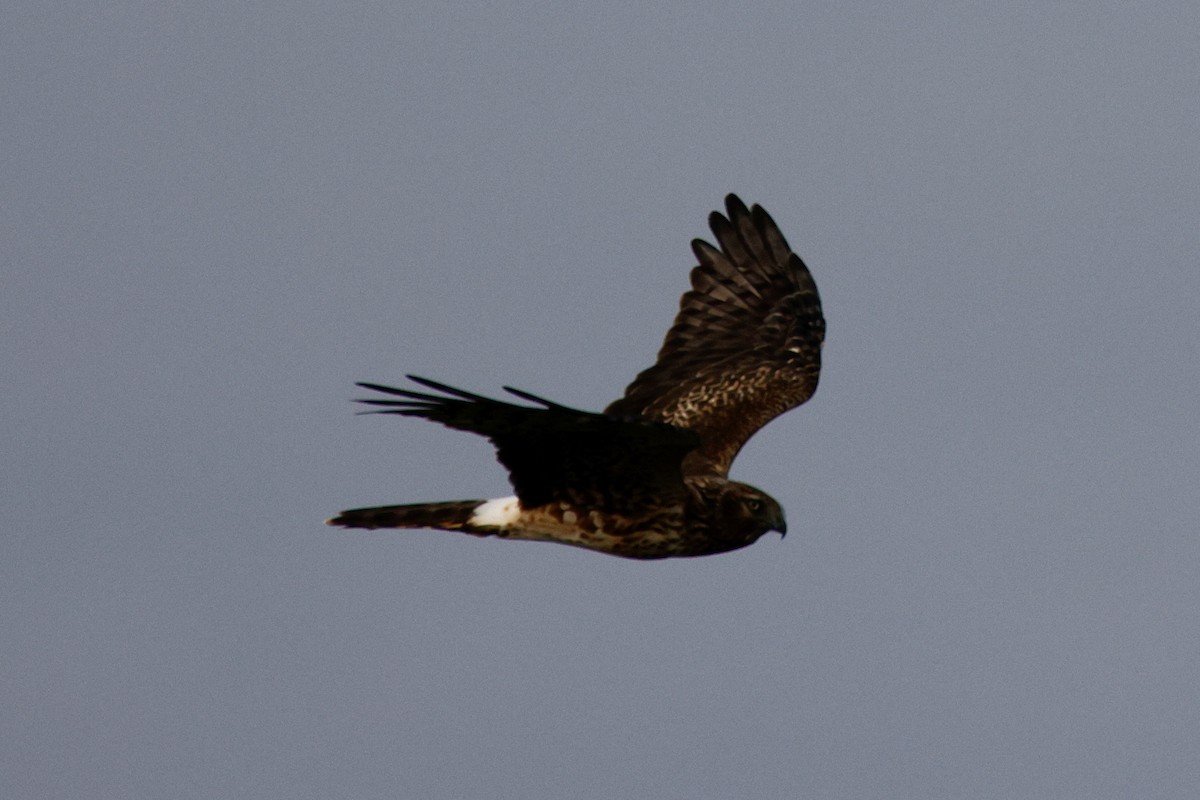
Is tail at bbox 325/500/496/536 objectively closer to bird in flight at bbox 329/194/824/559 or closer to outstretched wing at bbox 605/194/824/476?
bird in flight at bbox 329/194/824/559

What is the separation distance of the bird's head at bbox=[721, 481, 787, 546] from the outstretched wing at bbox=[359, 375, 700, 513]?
0.45 metres

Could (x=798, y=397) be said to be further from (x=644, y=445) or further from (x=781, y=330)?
(x=644, y=445)

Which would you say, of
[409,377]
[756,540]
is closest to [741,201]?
[756,540]

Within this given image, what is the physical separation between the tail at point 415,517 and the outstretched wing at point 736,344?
180cm

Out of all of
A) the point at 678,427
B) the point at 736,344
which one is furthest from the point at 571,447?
the point at 736,344

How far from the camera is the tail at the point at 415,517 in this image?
13.5 meters

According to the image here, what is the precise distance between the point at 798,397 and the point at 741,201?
1711 millimetres

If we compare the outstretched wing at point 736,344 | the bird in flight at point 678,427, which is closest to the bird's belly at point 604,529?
the bird in flight at point 678,427

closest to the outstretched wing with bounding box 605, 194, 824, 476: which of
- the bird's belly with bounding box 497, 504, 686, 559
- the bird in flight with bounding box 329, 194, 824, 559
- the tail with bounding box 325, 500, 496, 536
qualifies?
the bird in flight with bounding box 329, 194, 824, 559

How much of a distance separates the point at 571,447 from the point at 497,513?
1.14 metres

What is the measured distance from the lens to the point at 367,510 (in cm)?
1349

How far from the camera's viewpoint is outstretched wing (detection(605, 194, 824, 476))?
15.0 metres

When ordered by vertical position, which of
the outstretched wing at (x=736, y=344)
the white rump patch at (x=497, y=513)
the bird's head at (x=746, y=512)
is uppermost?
the outstretched wing at (x=736, y=344)

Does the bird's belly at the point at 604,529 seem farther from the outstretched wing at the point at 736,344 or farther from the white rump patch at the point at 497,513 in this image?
the outstretched wing at the point at 736,344
